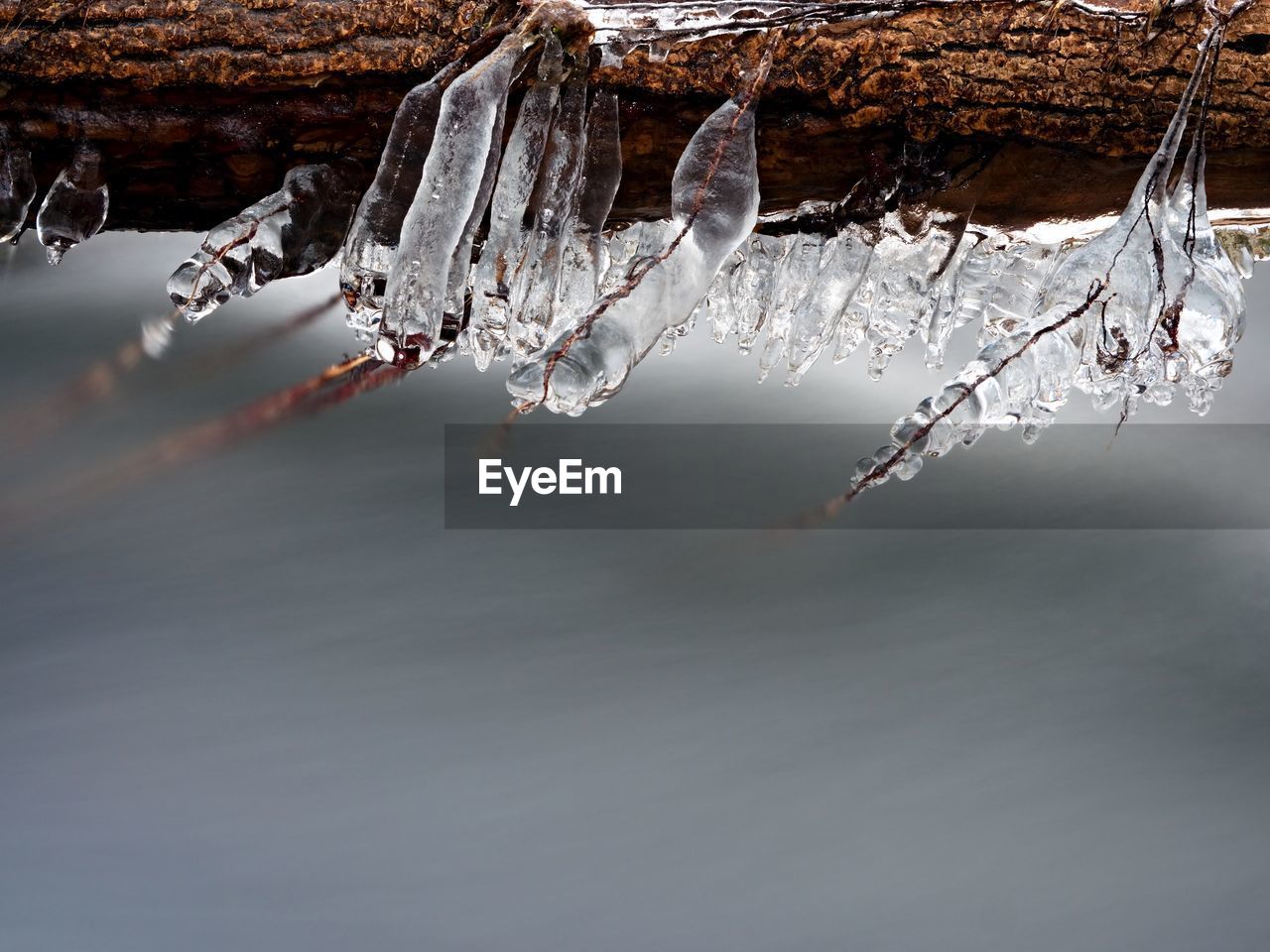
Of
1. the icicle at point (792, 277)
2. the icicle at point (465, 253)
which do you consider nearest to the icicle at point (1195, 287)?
the icicle at point (792, 277)

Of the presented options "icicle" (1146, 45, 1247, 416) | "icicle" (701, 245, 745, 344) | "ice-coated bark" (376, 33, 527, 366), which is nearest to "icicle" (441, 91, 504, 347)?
"ice-coated bark" (376, 33, 527, 366)

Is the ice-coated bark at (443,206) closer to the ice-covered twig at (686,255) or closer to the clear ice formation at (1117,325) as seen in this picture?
the ice-covered twig at (686,255)

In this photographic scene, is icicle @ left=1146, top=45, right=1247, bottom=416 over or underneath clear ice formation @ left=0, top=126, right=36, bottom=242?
underneath

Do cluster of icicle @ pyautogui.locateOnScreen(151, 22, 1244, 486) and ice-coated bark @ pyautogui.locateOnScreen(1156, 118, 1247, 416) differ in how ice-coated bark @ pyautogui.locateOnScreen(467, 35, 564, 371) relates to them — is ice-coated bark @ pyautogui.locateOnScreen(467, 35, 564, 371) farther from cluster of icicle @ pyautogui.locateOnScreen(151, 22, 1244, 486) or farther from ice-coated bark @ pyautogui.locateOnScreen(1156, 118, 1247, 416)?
ice-coated bark @ pyautogui.locateOnScreen(1156, 118, 1247, 416)

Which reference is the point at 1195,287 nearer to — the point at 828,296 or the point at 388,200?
the point at 828,296

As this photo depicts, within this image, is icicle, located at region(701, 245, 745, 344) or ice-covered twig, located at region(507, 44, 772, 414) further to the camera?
icicle, located at region(701, 245, 745, 344)

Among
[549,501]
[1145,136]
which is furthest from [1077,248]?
[549,501]
